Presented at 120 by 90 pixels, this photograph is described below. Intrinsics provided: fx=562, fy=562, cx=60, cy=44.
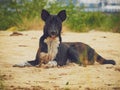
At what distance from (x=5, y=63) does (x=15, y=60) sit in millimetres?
131

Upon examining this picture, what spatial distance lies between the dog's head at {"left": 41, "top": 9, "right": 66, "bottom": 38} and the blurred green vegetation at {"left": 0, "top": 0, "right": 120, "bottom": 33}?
8.7 inches

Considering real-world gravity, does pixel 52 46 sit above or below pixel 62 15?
below

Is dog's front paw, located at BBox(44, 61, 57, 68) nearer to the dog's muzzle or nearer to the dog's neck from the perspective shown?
the dog's neck

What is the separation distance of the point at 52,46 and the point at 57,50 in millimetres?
85

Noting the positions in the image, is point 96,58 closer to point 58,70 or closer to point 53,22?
point 58,70

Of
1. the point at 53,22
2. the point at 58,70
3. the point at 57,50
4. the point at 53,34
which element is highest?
the point at 53,22

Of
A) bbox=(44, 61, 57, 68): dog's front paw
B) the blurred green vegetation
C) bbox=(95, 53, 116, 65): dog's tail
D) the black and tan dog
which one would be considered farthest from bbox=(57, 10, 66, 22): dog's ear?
bbox=(95, 53, 116, 65): dog's tail

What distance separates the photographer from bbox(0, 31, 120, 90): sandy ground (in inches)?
259

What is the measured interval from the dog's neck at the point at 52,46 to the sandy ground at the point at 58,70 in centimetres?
17

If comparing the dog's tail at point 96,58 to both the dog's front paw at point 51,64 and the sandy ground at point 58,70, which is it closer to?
the sandy ground at point 58,70

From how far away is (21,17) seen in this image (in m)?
7.20

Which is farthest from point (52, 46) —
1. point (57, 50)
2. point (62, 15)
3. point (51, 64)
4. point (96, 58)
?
→ point (96, 58)

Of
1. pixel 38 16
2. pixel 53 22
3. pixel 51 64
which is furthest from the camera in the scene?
pixel 38 16

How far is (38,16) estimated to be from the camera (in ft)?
23.0
